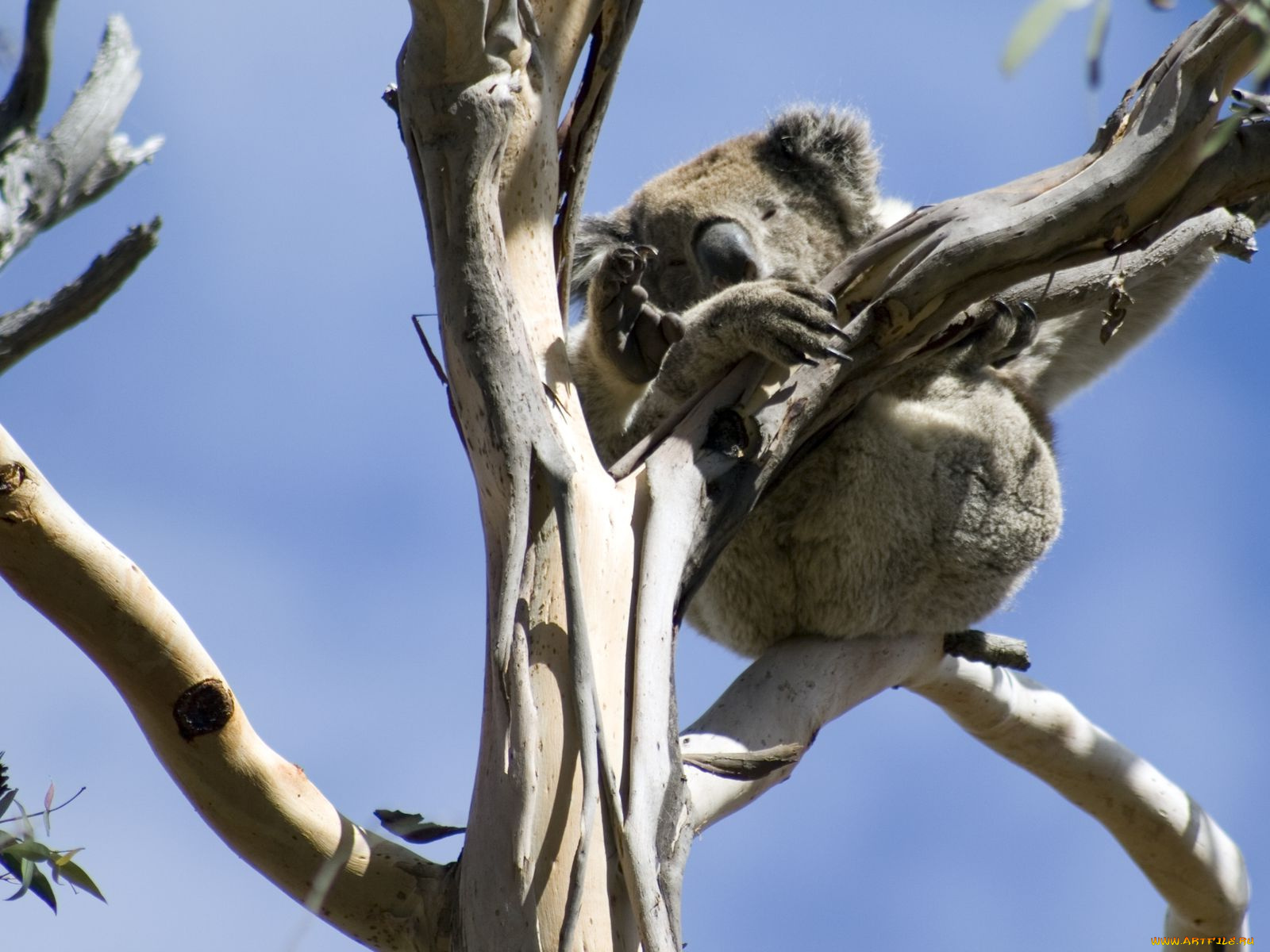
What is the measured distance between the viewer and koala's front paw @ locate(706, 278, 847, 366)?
266 cm

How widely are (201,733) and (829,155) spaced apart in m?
3.17

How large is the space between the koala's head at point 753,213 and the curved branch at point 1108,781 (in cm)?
142

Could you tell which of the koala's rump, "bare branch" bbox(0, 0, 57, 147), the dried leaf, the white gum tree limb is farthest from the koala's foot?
"bare branch" bbox(0, 0, 57, 147)

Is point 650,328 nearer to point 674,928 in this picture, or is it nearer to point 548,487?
point 548,487

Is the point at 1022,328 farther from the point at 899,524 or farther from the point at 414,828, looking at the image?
the point at 414,828

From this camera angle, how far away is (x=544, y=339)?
2.45 m

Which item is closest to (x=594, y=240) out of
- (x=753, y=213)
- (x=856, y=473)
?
(x=753, y=213)

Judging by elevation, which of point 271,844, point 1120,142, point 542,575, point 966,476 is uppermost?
point 1120,142

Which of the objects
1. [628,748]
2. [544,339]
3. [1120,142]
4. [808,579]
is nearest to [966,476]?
[808,579]

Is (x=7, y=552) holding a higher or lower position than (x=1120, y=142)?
lower

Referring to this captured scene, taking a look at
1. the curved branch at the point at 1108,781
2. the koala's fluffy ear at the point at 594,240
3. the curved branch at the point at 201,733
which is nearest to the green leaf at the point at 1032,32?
the curved branch at the point at 201,733

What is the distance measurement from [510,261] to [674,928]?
126cm

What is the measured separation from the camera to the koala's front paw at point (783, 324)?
2658 mm

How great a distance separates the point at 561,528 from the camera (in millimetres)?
2137
